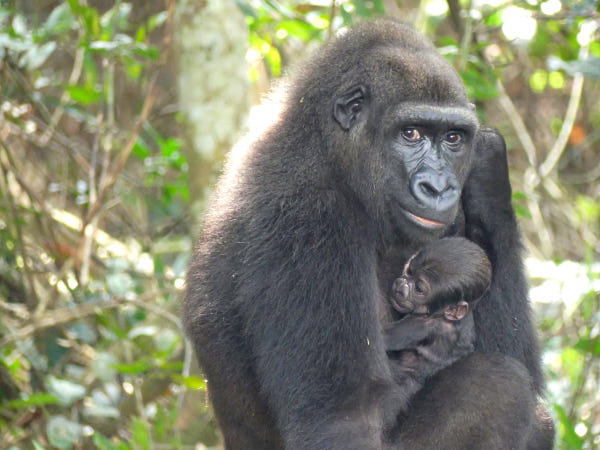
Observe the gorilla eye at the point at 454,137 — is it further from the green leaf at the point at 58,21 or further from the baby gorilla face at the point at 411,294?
the green leaf at the point at 58,21

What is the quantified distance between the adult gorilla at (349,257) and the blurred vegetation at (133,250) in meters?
0.76

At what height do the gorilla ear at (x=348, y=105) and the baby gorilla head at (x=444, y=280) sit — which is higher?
the gorilla ear at (x=348, y=105)

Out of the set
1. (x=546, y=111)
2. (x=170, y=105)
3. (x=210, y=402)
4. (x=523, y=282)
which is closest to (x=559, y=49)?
(x=546, y=111)

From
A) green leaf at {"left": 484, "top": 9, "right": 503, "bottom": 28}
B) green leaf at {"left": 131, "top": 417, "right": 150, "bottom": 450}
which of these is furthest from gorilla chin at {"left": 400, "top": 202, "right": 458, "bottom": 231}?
green leaf at {"left": 484, "top": 9, "right": 503, "bottom": 28}

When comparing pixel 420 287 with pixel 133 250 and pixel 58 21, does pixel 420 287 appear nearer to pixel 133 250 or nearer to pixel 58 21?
pixel 58 21

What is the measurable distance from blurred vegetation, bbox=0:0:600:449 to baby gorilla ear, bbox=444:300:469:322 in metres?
0.80

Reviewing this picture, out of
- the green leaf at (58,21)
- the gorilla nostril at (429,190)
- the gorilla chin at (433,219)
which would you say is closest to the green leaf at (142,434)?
the gorilla chin at (433,219)

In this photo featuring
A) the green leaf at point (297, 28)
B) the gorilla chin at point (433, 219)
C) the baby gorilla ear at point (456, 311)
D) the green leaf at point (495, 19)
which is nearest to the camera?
the gorilla chin at point (433, 219)

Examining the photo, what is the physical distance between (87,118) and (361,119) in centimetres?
326

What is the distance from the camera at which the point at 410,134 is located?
4.24 metres

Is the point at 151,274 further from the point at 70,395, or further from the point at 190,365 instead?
the point at 70,395

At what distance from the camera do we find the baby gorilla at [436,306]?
14.3 ft

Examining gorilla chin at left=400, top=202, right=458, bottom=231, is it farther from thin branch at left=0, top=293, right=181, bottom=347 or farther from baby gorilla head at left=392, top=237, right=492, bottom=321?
thin branch at left=0, top=293, right=181, bottom=347

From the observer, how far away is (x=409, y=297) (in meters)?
4.44
